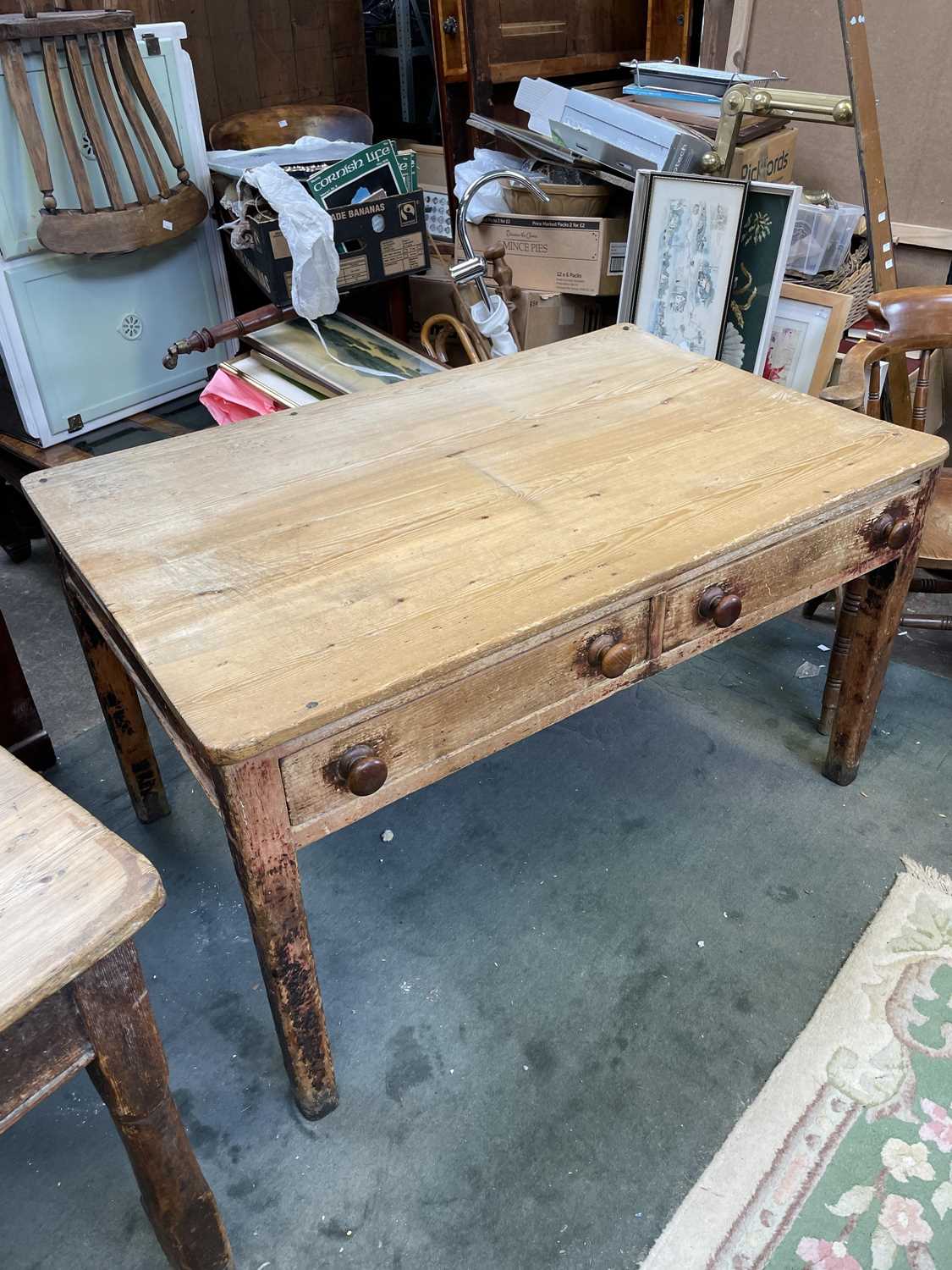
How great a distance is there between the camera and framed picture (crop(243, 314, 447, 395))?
7.83ft

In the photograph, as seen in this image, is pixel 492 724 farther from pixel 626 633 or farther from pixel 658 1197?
pixel 658 1197

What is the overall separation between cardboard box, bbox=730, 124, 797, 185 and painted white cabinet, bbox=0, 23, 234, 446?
1495mm

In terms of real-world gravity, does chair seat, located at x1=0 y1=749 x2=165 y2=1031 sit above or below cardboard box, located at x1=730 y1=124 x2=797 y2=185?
below

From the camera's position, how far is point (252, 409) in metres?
2.40

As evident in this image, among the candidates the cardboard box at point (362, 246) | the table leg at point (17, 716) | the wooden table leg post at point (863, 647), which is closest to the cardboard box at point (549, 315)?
the cardboard box at point (362, 246)

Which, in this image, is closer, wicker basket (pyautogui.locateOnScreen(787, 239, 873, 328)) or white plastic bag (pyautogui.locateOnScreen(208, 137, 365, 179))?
white plastic bag (pyautogui.locateOnScreen(208, 137, 365, 179))

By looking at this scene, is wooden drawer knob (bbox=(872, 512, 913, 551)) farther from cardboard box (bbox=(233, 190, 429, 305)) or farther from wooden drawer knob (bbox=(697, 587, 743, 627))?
cardboard box (bbox=(233, 190, 429, 305))

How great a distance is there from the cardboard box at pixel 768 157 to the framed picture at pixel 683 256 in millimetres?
159

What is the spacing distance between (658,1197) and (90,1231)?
29.3 inches

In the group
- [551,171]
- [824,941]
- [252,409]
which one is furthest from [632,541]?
[551,171]

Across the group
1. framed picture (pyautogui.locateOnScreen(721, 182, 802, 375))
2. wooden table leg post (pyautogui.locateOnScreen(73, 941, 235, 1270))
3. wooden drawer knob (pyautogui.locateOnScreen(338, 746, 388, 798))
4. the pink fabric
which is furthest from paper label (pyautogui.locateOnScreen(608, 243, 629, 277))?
wooden table leg post (pyautogui.locateOnScreen(73, 941, 235, 1270))

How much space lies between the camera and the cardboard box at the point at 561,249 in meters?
2.95

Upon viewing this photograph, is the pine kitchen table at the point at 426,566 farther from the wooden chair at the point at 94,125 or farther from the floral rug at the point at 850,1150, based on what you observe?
the wooden chair at the point at 94,125

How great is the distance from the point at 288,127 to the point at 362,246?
25.2 inches
